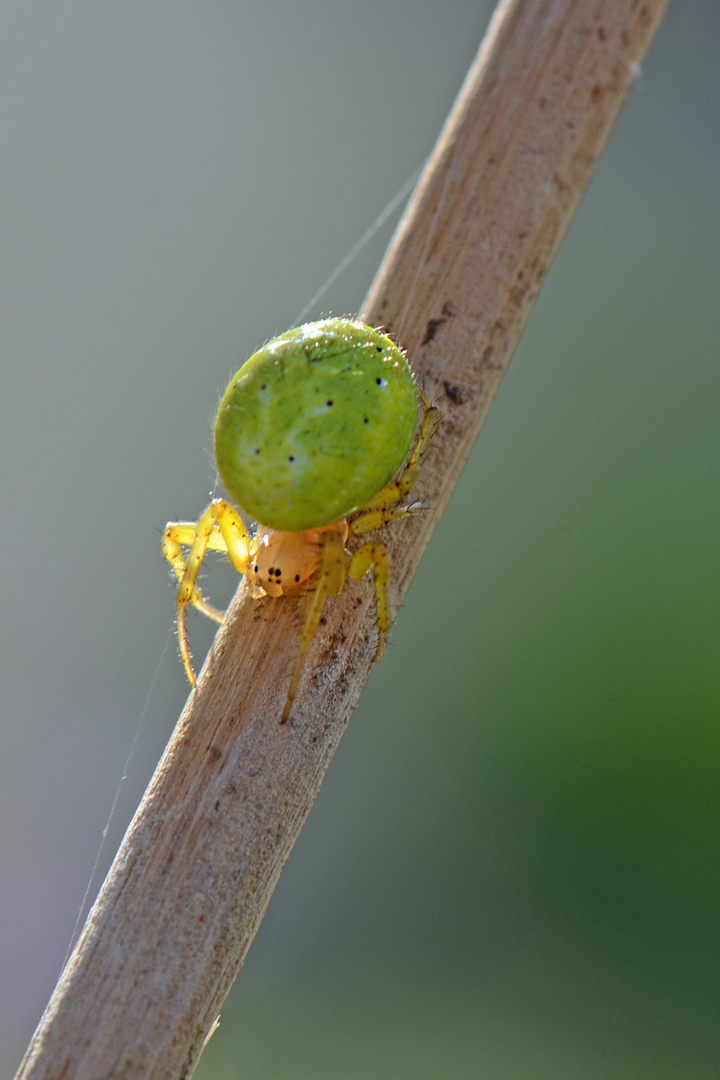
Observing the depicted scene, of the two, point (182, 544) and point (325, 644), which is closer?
point (325, 644)

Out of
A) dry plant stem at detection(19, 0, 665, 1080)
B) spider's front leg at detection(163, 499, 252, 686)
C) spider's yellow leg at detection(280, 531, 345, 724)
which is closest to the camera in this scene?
dry plant stem at detection(19, 0, 665, 1080)

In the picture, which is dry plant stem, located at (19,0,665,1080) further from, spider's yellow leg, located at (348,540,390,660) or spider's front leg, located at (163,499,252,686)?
spider's front leg, located at (163,499,252,686)

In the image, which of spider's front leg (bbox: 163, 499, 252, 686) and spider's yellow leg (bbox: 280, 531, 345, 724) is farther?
spider's front leg (bbox: 163, 499, 252, 686)

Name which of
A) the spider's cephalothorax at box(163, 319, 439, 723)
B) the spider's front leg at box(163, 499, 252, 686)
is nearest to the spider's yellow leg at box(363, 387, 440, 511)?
the spider's cephalothorax at box(163, 319, 439, 723)

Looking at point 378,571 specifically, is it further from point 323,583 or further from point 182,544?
point 182,544

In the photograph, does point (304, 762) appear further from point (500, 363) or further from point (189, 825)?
point (500, 363)

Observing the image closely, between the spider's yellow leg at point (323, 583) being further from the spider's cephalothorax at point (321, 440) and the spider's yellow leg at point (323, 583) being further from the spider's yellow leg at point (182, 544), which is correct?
the spider's yellow leg at point (182, 544)

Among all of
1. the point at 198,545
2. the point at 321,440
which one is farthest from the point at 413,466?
the point at 198,545

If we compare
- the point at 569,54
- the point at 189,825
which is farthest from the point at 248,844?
the point at 569,54
